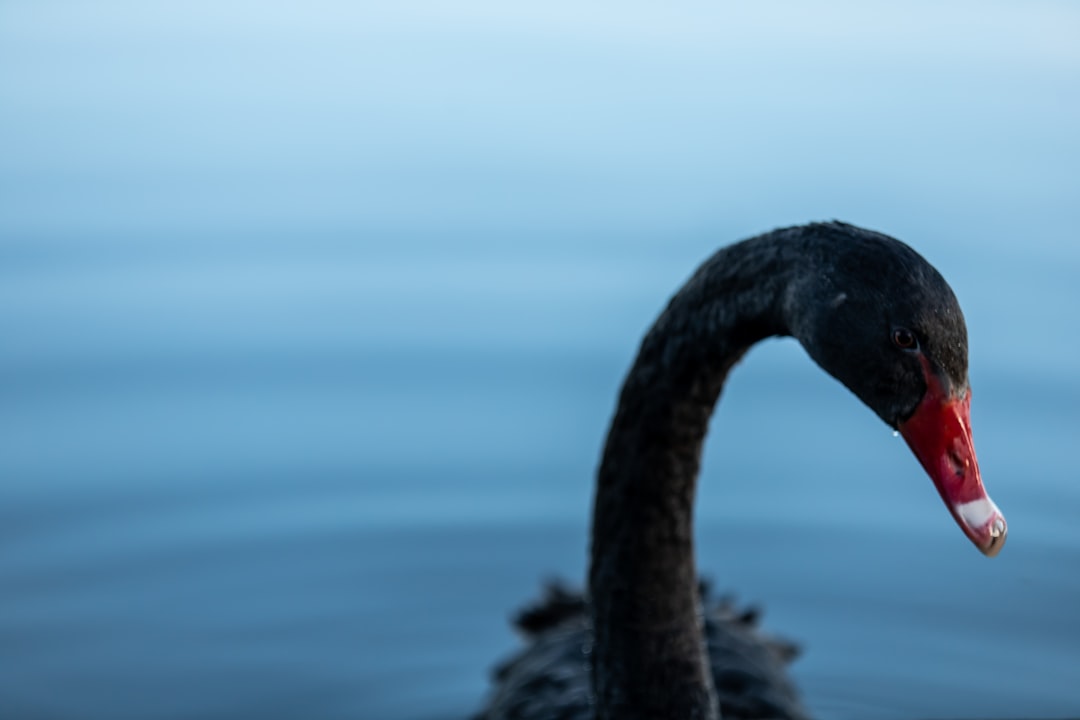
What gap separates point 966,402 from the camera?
1.53 meters

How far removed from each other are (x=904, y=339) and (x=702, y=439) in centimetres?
54

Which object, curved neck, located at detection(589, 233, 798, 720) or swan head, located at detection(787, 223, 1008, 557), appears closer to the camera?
swan head, located at detection(787, 223, 1008, 557)

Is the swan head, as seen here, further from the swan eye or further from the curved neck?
the curved neck

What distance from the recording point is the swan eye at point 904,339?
4.91 ft

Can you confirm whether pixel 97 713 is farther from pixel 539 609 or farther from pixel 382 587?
pixel 539 609

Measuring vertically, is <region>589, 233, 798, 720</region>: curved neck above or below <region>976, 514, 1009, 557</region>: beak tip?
above

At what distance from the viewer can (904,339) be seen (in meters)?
1.50

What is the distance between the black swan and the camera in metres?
1.50

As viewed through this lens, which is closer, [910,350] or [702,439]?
Answer: [910,350]

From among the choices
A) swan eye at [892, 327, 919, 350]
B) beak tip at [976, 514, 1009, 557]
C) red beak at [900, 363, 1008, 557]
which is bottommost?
beak tip at [976, 514, 1009, 557]

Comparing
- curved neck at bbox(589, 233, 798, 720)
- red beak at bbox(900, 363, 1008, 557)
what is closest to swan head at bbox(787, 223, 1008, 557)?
red beak at bbox(900, 363, 1008, 557)

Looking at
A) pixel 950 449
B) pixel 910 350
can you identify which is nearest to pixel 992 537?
pixel 950 449

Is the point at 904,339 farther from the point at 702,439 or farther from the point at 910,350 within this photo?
the point at 702,439

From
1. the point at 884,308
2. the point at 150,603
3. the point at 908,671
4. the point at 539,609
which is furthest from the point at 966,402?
the point at 150,603
